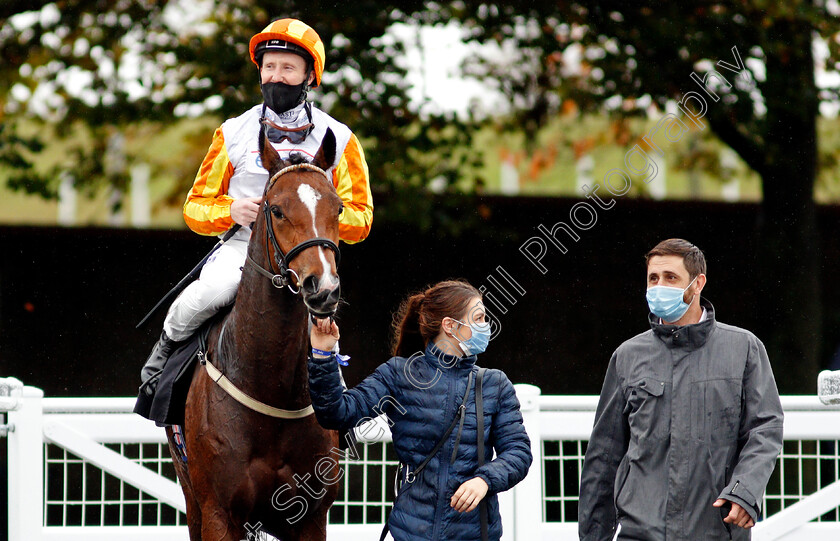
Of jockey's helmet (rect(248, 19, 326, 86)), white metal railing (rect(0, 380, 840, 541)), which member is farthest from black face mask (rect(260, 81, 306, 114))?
white metal railing (rect(0, 380, 840, 541))

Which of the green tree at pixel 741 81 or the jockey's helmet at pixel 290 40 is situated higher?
the green tree at pixel 741 81

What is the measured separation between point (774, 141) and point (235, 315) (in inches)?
229

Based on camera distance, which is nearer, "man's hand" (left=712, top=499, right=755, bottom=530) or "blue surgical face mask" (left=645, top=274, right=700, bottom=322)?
"man's hand" (left=712, top=499, right=755, bottom=530)

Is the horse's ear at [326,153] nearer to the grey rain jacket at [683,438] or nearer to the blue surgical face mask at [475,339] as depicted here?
the blue surgical face mask at [475,339]

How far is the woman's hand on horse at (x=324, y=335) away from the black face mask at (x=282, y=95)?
3.33ft

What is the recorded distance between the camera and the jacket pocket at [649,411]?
3.06 metres

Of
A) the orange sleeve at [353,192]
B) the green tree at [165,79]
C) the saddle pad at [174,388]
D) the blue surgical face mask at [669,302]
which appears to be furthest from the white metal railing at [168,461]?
the green tree at [165,79]

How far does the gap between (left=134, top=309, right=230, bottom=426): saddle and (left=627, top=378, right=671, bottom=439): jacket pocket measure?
1.52 m

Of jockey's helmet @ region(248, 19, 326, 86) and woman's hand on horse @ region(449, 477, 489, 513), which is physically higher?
jockey's helmet @ region(248, 19, 326, 86)

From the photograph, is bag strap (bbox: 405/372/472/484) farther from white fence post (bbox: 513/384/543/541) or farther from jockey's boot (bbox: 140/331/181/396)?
white fence post (bbox: 513/384/543/541)

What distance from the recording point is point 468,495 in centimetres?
276

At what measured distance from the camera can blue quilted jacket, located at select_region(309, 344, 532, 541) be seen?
288 cm

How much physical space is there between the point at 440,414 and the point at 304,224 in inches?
29.1

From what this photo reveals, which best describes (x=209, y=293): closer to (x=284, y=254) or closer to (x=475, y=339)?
(x=284, y=254)
